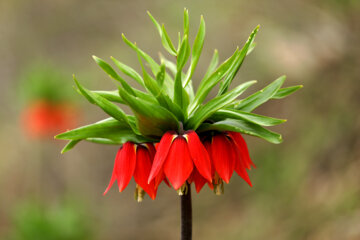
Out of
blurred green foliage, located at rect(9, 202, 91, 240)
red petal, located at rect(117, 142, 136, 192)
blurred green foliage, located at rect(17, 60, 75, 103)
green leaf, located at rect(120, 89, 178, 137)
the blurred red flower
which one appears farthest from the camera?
the blurred red flower

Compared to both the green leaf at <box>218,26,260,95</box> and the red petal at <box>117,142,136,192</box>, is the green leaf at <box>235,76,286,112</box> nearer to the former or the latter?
the green leaf at <box>218,26,260,95</box>

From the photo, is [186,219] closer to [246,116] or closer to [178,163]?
[178,163]

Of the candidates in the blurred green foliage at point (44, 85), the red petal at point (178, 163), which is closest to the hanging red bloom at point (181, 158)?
the red petal at point (178, 163)

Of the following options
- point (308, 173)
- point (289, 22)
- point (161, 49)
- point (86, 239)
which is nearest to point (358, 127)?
point (308, 173)

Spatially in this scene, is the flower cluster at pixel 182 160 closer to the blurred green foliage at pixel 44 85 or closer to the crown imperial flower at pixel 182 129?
the crown imperial flower at pixel 182 129

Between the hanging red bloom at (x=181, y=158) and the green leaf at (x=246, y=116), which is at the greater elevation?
the green leaf at (x=246, y=116)

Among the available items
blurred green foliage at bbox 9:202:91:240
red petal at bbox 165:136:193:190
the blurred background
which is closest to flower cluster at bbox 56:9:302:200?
red petal at bbox 165:136:193:190

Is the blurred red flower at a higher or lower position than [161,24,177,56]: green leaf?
higher

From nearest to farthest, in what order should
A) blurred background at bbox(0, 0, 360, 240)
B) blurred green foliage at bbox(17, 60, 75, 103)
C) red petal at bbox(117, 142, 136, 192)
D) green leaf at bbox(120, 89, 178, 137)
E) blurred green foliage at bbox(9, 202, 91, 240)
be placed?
green leaf at bbox(120, 89, 178, 137)
red petal at bbox(117, 142, 136, 192)
blurred background at bbox(0, 0, 360, 240)
blurred green foliage at bbox(9, 202, 91, 240)
blurred green foliage at bbox(17, 60, 75, 103)
